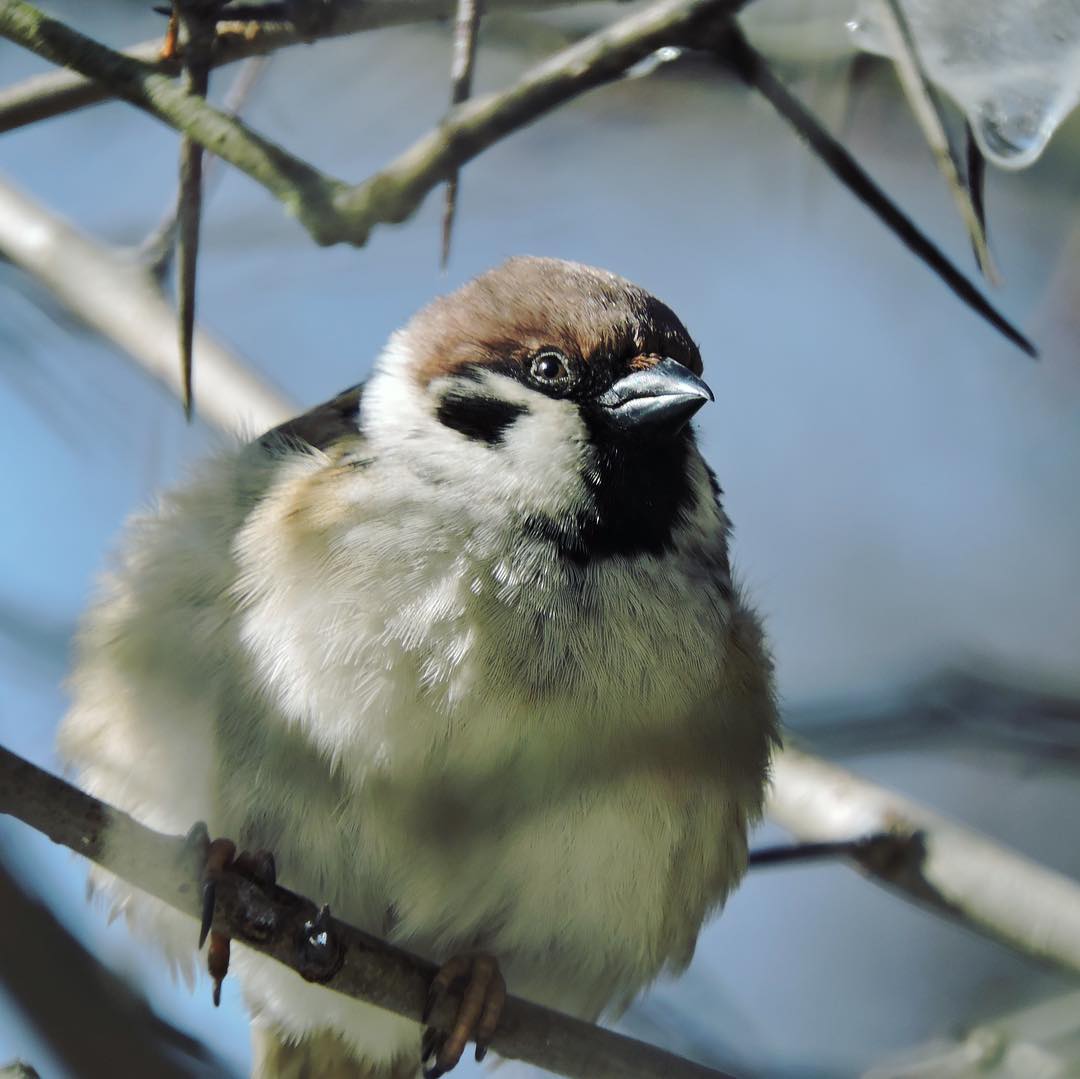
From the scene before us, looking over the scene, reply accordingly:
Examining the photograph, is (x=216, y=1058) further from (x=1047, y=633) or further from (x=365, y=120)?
(x=1047, y=633)

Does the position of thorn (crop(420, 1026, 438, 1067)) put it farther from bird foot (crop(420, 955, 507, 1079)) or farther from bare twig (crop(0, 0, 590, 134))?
bare twig (crop(0, 0, 590, 134))

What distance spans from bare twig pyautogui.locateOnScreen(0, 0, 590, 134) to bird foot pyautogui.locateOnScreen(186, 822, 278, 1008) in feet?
3.93

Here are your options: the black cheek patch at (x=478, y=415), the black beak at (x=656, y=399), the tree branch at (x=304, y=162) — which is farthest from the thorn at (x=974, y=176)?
the black cheek patch at (x=478, y=415)

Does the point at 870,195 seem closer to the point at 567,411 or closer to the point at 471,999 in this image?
the point at 567,411

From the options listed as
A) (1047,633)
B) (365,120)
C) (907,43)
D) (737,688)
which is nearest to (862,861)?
(737,688)

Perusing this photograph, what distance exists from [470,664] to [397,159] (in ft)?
2.64

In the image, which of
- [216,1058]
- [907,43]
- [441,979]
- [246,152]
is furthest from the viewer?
[441,979]

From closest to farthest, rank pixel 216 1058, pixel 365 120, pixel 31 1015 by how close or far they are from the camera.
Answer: pixel 31 1015 → pixel 216 1058 → pixel 365 120

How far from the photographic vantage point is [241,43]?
2.31 m

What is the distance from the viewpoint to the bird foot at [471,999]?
7.84ft

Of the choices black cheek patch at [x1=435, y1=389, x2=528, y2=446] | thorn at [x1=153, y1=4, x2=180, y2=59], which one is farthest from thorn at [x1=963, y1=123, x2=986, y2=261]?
thorn at [x1=153, y1=4, x2=180, y2=59]

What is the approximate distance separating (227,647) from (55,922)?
2.92ft

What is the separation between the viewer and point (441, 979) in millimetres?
2387

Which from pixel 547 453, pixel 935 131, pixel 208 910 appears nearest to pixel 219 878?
pixel 208 910
